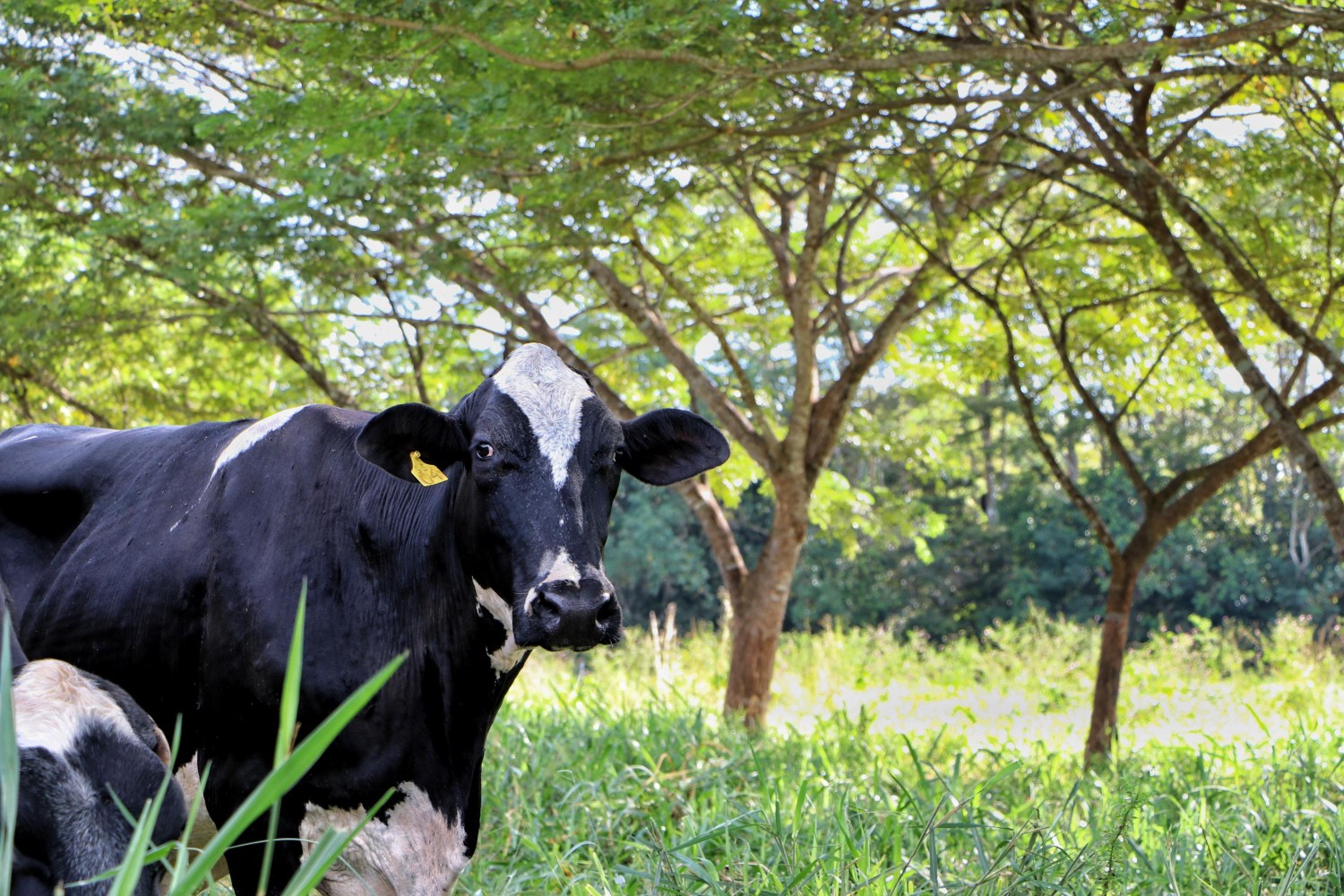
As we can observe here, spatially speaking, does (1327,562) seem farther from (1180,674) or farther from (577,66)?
(577,66)

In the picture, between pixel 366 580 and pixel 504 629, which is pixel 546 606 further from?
pixel 366 580

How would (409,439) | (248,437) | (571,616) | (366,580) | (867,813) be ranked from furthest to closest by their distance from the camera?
(867,813) < (248,437) < (366,580) < (409,439) < (571,616)

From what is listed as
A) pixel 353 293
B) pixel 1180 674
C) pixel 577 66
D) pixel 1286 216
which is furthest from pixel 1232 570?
pixel 577 66

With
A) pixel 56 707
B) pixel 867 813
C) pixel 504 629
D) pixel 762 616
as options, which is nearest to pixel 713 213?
pixel 762 616

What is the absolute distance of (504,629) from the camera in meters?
3.52

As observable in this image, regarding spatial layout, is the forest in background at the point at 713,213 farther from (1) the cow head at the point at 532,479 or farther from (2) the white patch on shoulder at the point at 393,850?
(2) the white patch on shoulder at the point at 393,850

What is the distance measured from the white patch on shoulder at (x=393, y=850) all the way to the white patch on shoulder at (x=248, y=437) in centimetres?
101

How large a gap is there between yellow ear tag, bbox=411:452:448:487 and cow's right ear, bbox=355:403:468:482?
0.04ft

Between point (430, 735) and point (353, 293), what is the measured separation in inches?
257

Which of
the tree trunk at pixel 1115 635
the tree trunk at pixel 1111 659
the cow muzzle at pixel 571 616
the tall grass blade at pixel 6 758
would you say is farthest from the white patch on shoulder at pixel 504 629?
the tree trunk at pixel 1111 659

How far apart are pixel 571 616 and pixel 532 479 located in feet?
1.53

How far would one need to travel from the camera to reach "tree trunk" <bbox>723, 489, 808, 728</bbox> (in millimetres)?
9156

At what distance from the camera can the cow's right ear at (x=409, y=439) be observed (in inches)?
133

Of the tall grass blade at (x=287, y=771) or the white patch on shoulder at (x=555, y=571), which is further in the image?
the white patch on shoulder at (x=555, y=571)
